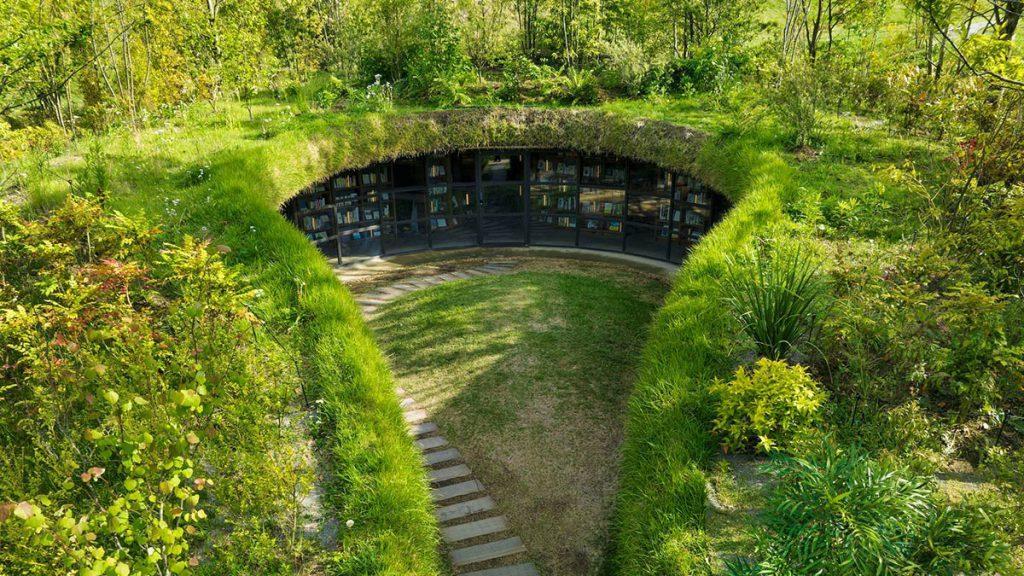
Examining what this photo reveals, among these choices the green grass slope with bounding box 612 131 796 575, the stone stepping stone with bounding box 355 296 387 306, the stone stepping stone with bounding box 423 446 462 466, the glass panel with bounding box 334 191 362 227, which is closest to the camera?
the green grass slope with bounding box 612 131 796 575

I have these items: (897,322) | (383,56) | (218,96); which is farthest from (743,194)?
(218,96)

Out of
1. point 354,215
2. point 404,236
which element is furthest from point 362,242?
point 404,236

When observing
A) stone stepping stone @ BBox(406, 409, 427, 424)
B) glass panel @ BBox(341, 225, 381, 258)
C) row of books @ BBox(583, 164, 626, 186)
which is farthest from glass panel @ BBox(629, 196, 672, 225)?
stone stepping stone @ BBox(406, 409, 427, 424)

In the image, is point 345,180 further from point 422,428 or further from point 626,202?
point 422,428

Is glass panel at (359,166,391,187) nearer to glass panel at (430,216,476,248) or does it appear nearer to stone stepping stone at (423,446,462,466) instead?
glass panel at (430,216,476,248)

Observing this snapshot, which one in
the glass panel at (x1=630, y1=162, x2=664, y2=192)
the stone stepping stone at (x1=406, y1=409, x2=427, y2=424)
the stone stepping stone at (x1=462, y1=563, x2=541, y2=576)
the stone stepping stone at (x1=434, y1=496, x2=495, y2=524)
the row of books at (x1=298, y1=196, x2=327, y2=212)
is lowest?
the stone stepping stone at (x1=462, y1=563, x2=541, y2=576)

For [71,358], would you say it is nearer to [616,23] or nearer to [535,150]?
[535,150]

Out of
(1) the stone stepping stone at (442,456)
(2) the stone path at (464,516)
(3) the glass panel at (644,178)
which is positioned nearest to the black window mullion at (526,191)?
(3) the glass panel at (644,178)
